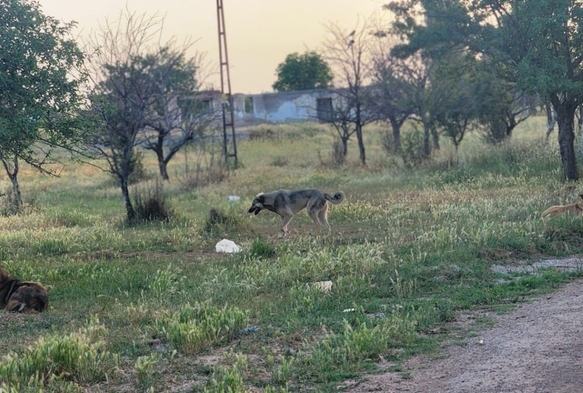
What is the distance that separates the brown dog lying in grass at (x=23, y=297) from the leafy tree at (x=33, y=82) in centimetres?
217

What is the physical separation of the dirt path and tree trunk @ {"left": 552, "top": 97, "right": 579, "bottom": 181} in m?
14.1

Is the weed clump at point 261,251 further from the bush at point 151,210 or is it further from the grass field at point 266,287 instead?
the bush at point 151,210

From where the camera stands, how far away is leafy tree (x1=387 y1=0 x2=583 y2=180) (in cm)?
1909

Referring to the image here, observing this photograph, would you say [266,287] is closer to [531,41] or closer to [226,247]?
[226,247]

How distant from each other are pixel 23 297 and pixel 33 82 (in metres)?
3.60

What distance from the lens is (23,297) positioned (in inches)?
372

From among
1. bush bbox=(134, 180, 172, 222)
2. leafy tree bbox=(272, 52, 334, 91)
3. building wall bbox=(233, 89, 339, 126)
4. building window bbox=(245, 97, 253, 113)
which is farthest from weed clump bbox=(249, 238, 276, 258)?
leafy tree bbox=(272, 52, 334, 91)

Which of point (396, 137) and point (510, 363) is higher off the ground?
point (396, 137)

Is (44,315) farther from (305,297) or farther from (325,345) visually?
(325,345)

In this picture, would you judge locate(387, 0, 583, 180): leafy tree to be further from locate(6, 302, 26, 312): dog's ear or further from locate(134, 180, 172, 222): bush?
locate(6, 302, 26, 312): dog's ear

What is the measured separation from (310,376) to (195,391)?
0.98m

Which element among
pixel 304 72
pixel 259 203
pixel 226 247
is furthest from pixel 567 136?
pixel 304 72

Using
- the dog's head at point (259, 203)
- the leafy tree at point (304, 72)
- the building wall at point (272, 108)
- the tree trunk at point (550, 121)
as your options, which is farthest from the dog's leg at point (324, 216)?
the leafy tree at point (304, 72)

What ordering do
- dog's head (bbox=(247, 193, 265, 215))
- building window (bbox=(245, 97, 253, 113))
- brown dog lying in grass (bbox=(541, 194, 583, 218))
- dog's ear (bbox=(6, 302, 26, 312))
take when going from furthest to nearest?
building window (bbox=(245, 97, 253, 113))
dog's head (bbox=(247, 193, 265, 215))
brown dog lying in grass (bbox=(541, 194, 583, 218))
dog's ear (bbox=(6, 302, 26, 312))
